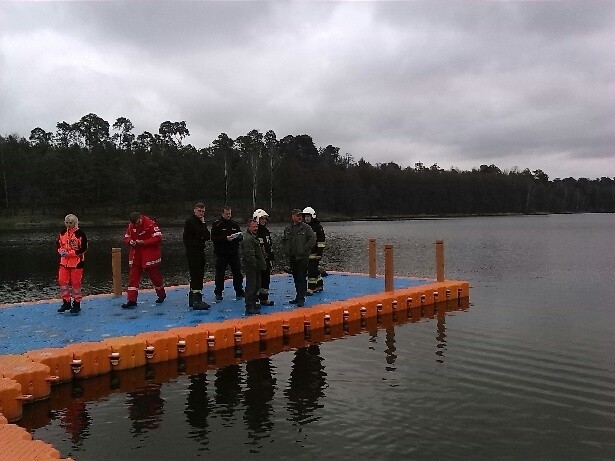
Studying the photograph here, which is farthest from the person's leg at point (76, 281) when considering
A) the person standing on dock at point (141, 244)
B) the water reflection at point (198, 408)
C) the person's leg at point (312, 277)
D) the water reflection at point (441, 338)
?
the water reflection at point (441, 338)

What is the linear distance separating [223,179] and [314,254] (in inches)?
2703

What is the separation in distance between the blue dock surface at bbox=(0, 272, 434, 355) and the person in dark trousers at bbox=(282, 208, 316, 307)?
791mm

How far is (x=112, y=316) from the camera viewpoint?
1095cm

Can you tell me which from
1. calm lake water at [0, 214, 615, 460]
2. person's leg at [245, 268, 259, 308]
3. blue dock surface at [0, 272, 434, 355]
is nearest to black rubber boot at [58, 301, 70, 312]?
blue dock surface at [0, 272, 434, 355]

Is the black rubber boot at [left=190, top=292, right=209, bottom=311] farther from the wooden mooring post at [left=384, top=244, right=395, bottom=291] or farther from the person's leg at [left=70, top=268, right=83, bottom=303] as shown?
the wooden mooring post at [left=384, top=244, right=395, bottom=291]

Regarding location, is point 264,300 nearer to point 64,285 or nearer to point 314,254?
point 314,254

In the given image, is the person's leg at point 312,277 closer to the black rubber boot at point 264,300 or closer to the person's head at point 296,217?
the black rubber boot at point 264,300

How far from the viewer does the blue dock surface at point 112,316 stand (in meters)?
9.41

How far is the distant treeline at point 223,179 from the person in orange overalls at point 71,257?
5916cm

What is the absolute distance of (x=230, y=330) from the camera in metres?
10.2

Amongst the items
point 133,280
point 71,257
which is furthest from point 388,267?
point 71,257

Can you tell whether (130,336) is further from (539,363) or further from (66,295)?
(539,363)

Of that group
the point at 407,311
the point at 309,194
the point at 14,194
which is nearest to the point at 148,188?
the point at 14,194

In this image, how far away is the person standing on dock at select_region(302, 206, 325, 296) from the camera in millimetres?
13445
